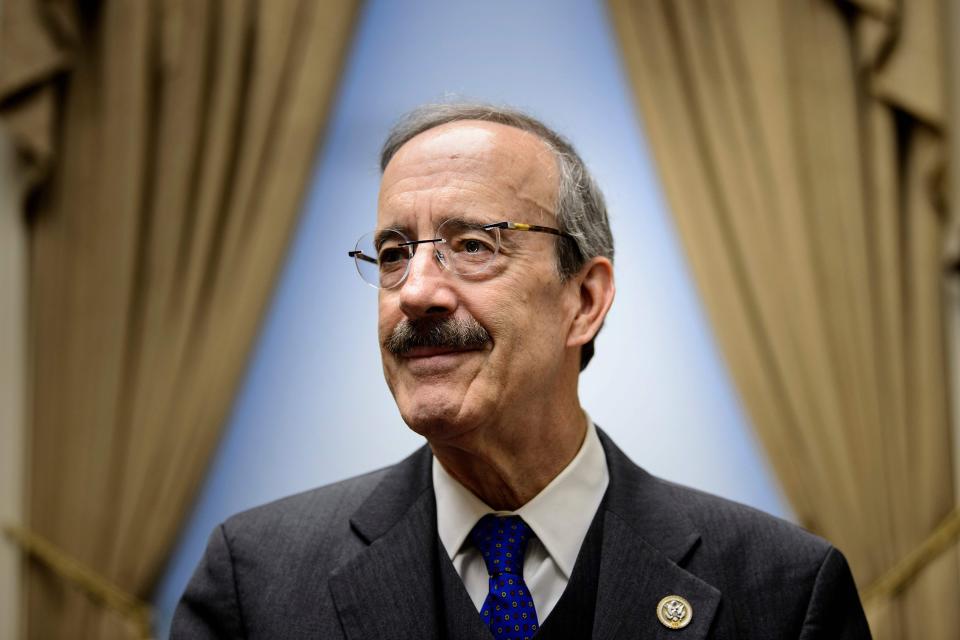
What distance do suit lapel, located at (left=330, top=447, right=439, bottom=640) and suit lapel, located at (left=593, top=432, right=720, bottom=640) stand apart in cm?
29

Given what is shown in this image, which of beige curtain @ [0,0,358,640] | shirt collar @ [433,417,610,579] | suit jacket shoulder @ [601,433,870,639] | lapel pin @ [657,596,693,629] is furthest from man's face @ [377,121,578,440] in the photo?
beige curtain @ [0,0,358,640]

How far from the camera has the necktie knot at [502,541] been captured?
5.53 ft

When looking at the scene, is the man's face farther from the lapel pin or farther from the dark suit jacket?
the lapel pin

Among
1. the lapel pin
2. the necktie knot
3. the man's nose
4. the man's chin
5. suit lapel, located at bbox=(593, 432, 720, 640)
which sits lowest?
the lapel pin

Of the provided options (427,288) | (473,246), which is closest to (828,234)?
(473,246)

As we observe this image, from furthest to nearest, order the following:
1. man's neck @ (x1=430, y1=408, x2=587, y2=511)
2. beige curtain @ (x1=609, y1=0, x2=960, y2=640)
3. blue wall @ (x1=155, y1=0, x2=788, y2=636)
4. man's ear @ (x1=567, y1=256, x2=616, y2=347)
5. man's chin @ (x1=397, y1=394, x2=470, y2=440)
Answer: blue wall @ (x1=155, y1=0, x2=788, y2=636) < beige curtain @ (x1=609, y1=0, x2=960, y2=640) < man's ear @ (x1=567, y1=256, x2=616, y2=347) < man's neck @ (x1=430, y1=408, x2=587, y2=511) < man's chin @ (x1=397, y1=394, x2=470, y2=440)

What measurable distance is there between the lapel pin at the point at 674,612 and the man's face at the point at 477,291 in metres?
0.39

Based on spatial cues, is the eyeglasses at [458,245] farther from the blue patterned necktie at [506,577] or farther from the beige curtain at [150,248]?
the beige curtain at [150,248]

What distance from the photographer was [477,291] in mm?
1675

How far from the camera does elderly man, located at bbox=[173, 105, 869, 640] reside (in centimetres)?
165

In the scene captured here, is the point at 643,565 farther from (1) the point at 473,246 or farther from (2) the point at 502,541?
(1) the point at 473,246

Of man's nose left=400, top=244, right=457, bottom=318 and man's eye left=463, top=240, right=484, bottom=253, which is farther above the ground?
man's eye left=463, top=240, right=484, bottom=253

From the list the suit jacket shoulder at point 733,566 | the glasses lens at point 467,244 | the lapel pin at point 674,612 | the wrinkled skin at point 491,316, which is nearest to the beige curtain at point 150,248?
Answer: the wrinkled skin at point 491,316

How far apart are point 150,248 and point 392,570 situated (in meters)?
2.15
